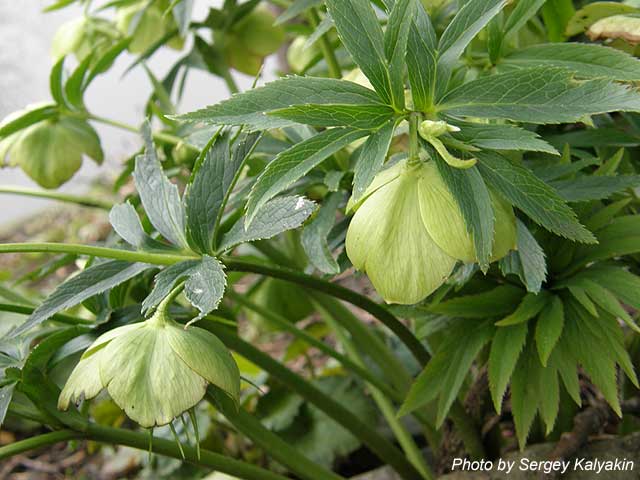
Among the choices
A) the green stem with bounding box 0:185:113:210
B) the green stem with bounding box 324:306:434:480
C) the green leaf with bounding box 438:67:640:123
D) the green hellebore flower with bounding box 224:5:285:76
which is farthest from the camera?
the green hellebore flower with bounding box 224:5:285:76

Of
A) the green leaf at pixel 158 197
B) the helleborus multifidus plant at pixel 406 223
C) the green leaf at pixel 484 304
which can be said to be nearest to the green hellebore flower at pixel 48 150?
the helleborus multifidus plant at pixel 406 223

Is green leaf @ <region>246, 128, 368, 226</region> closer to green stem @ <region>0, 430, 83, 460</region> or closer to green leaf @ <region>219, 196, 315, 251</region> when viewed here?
green leaf @ <region>219, 196, 315, 251</region>

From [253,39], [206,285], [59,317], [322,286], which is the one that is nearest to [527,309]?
[322,286]

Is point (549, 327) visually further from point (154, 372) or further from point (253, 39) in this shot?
point (253, 39)

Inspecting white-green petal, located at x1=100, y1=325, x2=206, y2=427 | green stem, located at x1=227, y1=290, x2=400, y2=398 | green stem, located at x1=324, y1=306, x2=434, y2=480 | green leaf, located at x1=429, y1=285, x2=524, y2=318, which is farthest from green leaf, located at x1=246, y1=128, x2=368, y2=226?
green stem, located at x1=324, y1=306, x2=434, y2=480

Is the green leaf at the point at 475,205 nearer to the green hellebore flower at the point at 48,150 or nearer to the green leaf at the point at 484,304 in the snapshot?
the green leaf at the point at 484,304

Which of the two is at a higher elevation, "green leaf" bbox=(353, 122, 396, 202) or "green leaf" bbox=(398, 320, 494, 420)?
"green leaf" bbox=(353, 122, 396, 202)
